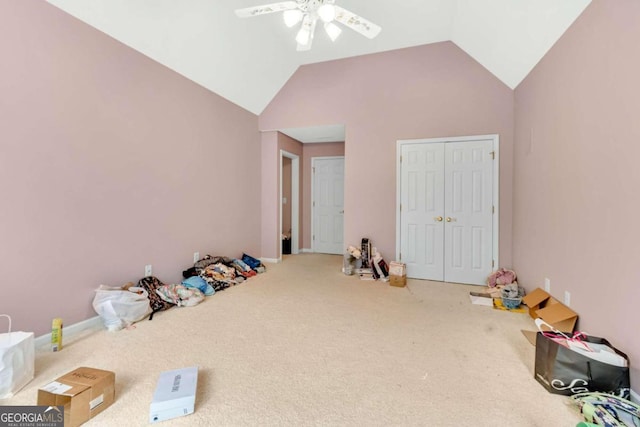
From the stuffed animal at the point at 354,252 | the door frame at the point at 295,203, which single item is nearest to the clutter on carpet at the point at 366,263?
the stuffed animal at the point at 354,252

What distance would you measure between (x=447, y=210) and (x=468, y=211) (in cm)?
28

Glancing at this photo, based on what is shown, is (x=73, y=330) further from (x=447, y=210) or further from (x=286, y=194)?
(x=447, y=210)

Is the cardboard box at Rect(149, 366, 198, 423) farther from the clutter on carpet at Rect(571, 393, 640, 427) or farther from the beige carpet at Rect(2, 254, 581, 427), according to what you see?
the clutter on carpet at Rect(571, 393, 640, 427)

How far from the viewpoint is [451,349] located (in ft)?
7.09

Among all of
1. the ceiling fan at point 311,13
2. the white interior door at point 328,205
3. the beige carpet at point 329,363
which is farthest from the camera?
the white interior door at point 328,205

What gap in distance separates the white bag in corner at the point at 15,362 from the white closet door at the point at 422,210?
403 cm

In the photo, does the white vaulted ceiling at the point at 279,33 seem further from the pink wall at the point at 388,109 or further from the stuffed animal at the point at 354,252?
the stuffed animal at the point at 354,252

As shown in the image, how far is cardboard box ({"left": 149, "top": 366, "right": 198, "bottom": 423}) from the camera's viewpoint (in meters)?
1.42

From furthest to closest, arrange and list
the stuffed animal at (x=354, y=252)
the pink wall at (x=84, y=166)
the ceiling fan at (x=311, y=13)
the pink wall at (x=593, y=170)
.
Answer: the stuffed animal at (x=354, y=252), the ceiling fan at (x=311, y=13), the pink wall at (x=84, y=166), the pink wall at (x=593, y=170)

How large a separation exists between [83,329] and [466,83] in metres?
5.29

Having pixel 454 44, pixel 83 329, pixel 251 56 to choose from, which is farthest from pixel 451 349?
pixel 251 56

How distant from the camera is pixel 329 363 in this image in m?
1.97

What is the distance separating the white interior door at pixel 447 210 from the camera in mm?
3869

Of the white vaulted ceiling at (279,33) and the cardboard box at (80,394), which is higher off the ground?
the white vaulted ceiling at (279,33)
